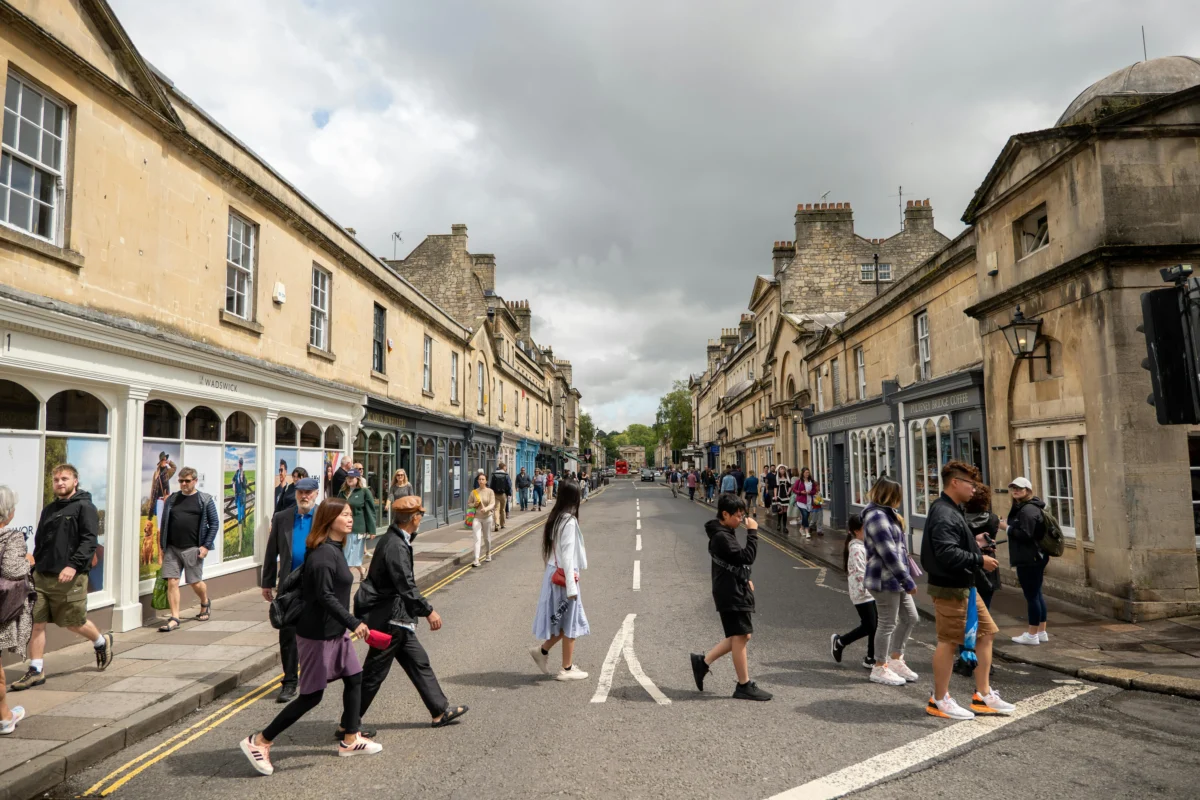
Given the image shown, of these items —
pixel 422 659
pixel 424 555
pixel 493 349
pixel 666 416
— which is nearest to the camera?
pixel 422 659

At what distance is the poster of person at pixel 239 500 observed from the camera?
1053 centimetres

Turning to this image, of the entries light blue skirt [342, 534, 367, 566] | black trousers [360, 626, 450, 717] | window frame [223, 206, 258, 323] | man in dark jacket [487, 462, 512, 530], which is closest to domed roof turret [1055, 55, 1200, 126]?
black trousers [360, 626, 450, 717]

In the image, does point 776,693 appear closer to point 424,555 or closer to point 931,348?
point 424,555

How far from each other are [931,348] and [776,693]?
11.3 metres

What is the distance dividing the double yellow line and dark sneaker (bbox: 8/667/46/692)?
1.74m

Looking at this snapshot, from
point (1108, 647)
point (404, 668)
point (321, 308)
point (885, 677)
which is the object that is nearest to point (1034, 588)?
point (1108, 647)

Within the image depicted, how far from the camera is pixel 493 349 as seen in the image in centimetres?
3034

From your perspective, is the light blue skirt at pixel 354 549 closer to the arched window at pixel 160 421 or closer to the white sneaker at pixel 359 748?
the arched window at pixel 160 421

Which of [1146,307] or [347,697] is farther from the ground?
[1146,307]

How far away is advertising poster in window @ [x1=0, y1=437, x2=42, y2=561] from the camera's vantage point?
265 inches

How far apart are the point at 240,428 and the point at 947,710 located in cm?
1030

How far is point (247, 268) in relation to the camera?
38.0 feet

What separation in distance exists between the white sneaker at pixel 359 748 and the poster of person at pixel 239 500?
6.96 metres

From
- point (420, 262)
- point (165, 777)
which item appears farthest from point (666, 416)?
point (165, 777)
